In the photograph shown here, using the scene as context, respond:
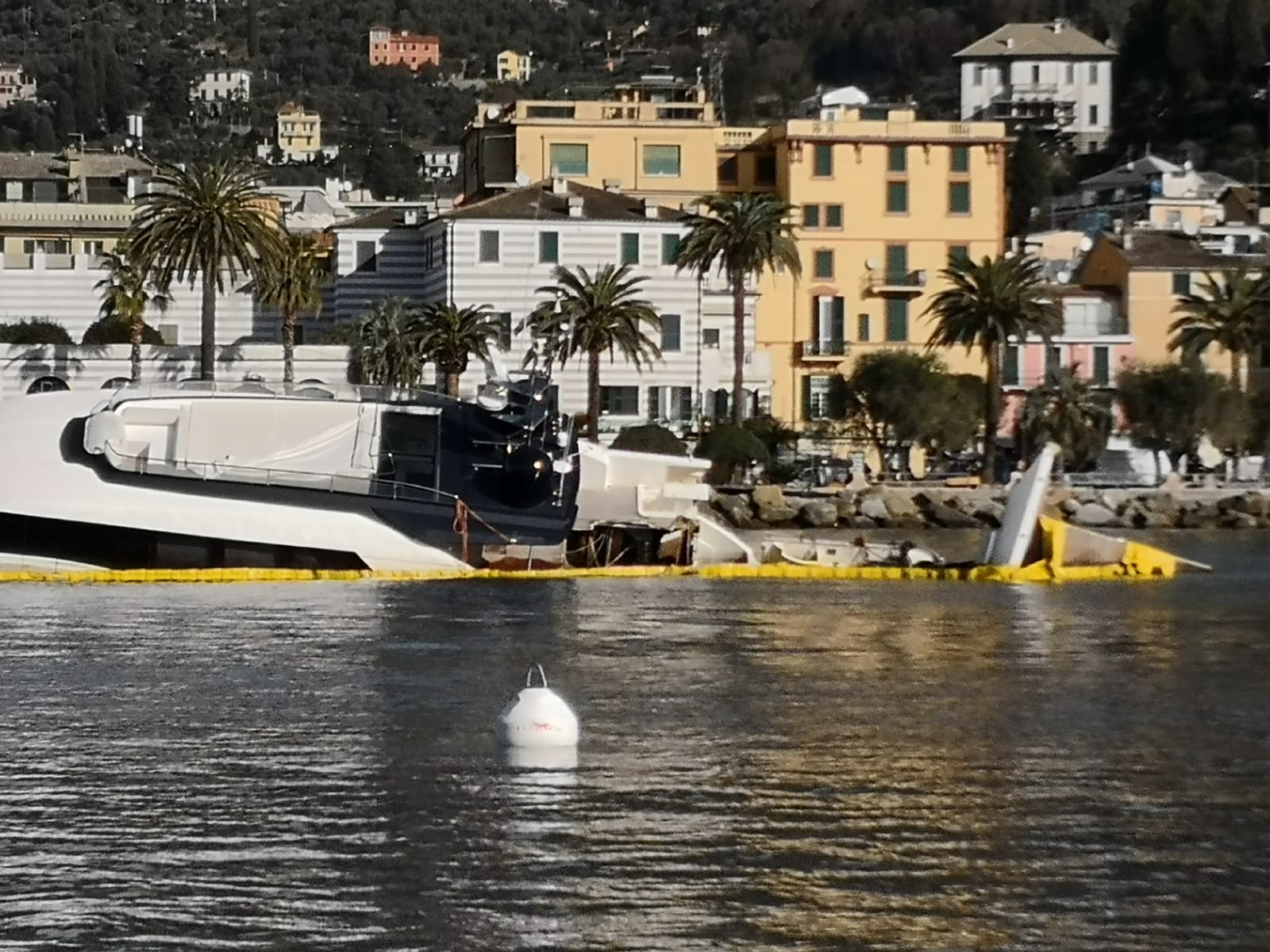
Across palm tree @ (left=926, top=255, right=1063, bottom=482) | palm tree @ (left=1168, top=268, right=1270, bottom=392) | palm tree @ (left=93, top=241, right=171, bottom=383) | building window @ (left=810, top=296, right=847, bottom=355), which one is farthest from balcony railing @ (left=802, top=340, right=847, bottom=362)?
palm tree @ (left=93, top=241, right=171, bottom=383)

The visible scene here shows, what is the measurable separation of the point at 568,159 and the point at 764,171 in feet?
24.9

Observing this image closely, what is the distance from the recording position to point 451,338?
3462 inches

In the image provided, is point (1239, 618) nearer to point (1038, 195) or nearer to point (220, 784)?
point (220, 784)

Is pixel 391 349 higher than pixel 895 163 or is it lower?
lower

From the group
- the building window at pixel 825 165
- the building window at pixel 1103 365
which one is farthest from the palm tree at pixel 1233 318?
the building window at pixel 825 165

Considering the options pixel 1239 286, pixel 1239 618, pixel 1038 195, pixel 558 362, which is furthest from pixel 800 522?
pixel 1038 195

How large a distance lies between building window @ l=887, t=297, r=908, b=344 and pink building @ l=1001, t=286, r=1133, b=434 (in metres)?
3.86

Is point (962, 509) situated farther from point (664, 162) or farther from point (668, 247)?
point (664, 162)

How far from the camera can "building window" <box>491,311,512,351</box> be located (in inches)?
3610

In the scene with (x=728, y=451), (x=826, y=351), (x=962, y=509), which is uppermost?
(x=826, y=351)

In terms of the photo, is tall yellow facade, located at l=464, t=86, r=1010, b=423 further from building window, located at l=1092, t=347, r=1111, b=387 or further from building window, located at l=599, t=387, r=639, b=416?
building window, located at l=599, t=387, r=639, b=416

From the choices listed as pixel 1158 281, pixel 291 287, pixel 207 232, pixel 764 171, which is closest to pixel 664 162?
pixel 764 171

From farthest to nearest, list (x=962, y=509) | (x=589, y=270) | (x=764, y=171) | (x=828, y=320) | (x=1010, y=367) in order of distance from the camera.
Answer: (x=764, y=171) → (x=1010, y=367) → (x=828, y=320) → (x=589, y=270) → (x=962, y=509)

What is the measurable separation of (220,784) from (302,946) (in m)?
6.90
